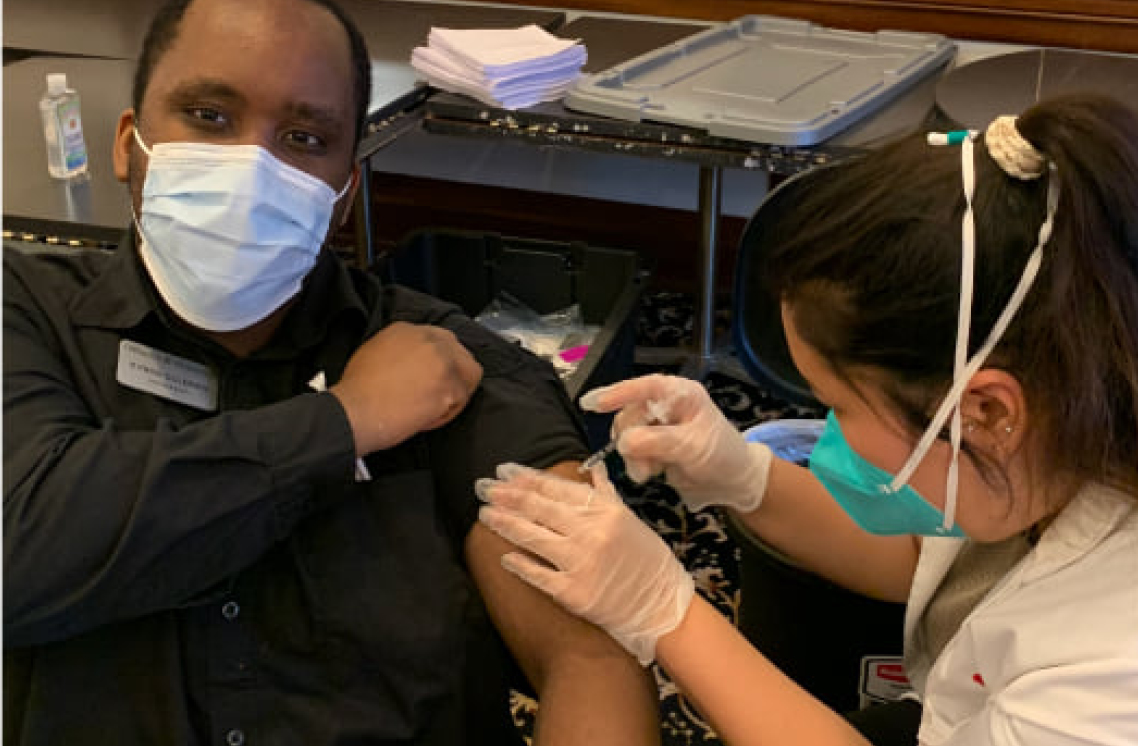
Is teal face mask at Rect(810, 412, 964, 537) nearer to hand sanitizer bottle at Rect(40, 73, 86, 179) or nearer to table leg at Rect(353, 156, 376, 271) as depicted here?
hand sanitizer bottle at Rect(40, 73, 86, 179)

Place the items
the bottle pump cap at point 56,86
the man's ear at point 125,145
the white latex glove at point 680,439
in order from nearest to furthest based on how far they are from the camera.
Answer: the man's ear at point 125,145
the white latex glove at point 680,439
the bottle pump cap at point 56,86

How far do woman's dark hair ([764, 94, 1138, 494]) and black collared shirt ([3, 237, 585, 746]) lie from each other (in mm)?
447

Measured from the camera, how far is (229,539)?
3.64 feet

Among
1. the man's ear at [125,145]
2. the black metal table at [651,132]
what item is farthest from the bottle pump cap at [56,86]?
the man's ear at [125,145]

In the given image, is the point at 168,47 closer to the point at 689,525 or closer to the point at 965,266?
the point at 965,266

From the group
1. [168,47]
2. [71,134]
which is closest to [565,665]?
[168,47]

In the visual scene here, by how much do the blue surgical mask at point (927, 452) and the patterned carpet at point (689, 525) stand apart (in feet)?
1.38

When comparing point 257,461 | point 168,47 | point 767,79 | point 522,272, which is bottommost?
point 522,272

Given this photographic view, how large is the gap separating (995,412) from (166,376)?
83 centimetres

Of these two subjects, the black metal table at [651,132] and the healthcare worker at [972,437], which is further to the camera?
the black metal table at [651,132]

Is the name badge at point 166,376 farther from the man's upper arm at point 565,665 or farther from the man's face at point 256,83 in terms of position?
the man's upper arm at point 565,665

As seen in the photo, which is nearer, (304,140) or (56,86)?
(304,140)

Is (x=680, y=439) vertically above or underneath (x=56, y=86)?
underneath

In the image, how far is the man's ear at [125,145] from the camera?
1.39m
